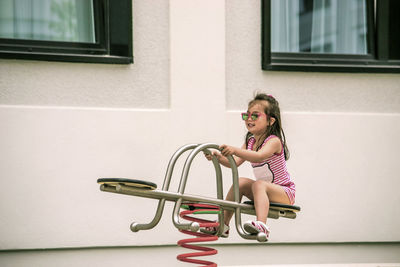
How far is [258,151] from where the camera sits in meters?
4.18

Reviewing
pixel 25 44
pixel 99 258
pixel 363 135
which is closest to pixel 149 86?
pixel 25 44

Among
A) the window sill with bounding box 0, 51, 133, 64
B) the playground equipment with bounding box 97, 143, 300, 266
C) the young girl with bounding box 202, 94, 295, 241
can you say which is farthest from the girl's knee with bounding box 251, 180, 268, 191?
the window sill with bounding box 0, 51, 133, 64

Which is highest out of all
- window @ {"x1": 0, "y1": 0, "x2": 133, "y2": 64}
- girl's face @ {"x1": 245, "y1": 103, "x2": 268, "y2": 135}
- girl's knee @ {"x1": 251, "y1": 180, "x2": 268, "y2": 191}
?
window @ {"x1": 0, "y1": 0, "x2": 133, "y2": 64}

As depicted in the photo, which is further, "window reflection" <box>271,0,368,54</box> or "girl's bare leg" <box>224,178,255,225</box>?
"window reflection" <box>271,0,368,54</box>

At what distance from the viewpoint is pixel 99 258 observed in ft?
18.2

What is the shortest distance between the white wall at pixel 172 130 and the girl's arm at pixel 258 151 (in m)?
1.58

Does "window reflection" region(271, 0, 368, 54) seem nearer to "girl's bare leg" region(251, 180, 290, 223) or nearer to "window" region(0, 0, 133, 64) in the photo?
"window" region(0, 0, 133, 64)

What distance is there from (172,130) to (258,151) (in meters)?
1.66

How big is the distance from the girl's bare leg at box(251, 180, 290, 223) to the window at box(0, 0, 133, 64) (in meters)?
2.21

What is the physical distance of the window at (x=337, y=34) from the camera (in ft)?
20.5

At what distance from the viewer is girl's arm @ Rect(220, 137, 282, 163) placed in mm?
3859

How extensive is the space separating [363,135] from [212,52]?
178cm

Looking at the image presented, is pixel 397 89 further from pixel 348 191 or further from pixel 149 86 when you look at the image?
pixel 149 86

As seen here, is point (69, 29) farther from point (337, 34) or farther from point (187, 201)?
point (337, 34)
